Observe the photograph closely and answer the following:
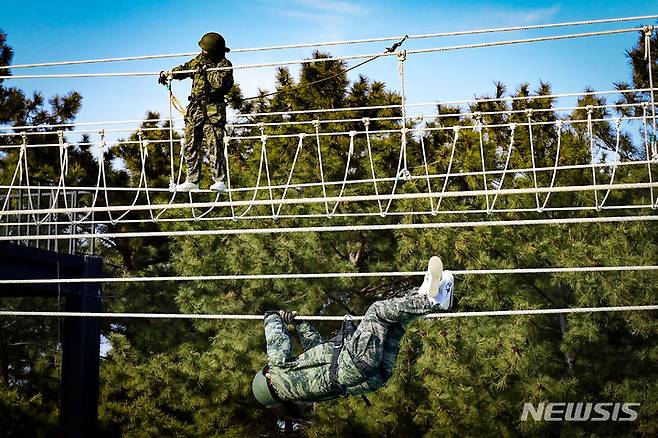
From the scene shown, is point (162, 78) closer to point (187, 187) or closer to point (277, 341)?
point (187, 187)

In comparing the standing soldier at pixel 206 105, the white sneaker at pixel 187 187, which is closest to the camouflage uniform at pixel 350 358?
the white sneaker at pixel 187 187

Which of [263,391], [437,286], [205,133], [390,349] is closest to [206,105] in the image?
[205,133]

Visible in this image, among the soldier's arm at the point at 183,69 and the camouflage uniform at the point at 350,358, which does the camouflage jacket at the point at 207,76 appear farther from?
the camouflage uniform at the point at 350,358

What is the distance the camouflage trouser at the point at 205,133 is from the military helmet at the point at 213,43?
0.35m

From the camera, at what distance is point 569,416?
1071 centimetres

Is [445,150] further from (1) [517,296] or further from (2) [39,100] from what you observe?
(2) [39,100]

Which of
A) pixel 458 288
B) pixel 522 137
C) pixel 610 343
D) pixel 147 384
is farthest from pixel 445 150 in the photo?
pixel 147 384

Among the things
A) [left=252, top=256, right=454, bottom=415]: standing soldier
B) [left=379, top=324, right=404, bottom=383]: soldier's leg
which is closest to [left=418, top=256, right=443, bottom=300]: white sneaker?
[left=252, top=256, right=454, bottom=415]: standing soldier

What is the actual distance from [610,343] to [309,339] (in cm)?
652

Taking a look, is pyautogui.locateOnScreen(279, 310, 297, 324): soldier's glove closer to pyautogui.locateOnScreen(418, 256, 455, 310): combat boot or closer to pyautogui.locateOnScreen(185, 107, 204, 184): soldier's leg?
pyautogui.locateOnScreen(418, 256, 455, 310): combat boot

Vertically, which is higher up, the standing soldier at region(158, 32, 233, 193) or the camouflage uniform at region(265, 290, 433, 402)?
the standing soldier at region(158, 32, 233, 193)

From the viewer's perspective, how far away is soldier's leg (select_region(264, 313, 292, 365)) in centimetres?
582

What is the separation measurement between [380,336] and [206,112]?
1.80m

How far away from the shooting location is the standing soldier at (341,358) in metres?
5.51
